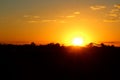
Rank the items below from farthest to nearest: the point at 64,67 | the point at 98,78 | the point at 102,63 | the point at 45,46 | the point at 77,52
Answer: the point at 45,46
the point at 77,52
the point at 102,63
the point at 64,67
the point at 98,78

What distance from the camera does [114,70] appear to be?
38.8 m

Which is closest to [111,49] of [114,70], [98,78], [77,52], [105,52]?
[105,52]

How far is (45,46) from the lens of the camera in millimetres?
→ 46719

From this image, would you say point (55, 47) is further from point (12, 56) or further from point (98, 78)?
point (98, 78)

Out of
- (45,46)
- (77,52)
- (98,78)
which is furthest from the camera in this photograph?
(45,46)

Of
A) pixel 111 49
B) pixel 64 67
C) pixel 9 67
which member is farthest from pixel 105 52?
pixel 9 67

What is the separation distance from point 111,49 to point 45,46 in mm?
7467

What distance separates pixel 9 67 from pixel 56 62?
493cm

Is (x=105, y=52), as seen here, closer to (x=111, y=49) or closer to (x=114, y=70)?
(x=111, y=49)

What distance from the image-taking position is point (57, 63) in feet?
128

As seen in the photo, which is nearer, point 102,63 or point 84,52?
point 102,63

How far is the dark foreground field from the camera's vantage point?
1398 inches

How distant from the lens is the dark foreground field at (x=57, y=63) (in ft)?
116

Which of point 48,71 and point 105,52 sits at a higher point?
point 105,52
